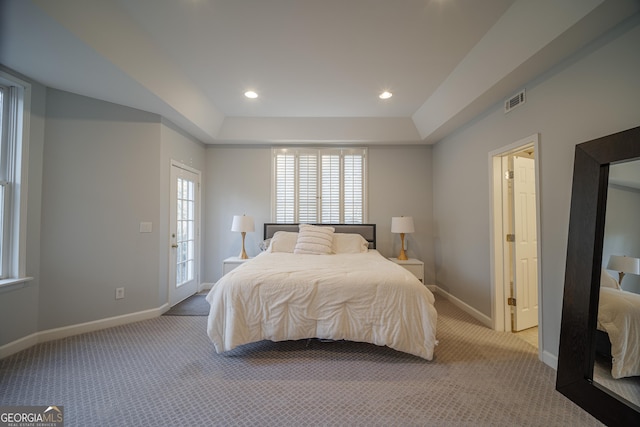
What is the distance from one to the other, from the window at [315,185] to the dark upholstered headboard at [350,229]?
16 cm

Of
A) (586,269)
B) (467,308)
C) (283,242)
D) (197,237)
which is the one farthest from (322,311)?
(197,237)

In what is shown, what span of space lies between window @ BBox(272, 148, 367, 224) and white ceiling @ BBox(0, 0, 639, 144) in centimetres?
107

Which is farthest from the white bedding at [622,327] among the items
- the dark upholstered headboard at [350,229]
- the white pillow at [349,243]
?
the dark upholstered headboard at [350,229]

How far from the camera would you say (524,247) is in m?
2.72

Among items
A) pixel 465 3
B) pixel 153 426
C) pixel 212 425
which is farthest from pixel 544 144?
pixel 153 426

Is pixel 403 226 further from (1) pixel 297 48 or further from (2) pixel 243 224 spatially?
(1) pixel 297 48

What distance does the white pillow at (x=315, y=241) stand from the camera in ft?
11.4

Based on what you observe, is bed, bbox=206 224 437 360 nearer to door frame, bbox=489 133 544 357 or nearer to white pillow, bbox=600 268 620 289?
white pillow, bbox=600 268 620 289

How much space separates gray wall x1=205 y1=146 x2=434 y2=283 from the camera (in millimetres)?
4238

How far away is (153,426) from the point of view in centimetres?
144

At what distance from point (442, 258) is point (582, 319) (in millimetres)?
2285

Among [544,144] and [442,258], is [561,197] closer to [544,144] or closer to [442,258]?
[544,144]

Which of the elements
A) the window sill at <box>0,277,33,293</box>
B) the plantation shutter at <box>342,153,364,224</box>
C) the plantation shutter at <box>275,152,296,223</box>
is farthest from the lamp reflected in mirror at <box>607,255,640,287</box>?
the window sill at <box>0,277,33,293</box>

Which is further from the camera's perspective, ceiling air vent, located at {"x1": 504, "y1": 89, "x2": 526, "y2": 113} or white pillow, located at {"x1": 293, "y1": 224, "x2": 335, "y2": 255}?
white pillow, located at {"x1": 293, "y1": 224, "x2": 335, "y2": 255}
